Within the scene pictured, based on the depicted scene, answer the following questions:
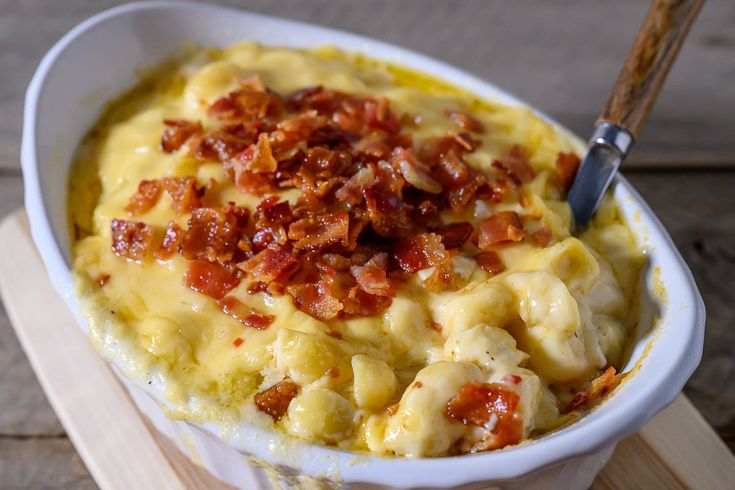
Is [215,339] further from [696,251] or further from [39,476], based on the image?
[696,251]

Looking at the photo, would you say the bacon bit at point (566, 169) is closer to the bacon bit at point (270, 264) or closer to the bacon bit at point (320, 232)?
the bacon bit at point (320, 232)

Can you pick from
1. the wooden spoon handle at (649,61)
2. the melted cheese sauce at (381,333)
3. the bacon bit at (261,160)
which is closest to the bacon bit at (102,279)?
the melted cheese sauce at (381,333)

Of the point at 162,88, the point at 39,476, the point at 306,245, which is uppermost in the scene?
the point at 306,245

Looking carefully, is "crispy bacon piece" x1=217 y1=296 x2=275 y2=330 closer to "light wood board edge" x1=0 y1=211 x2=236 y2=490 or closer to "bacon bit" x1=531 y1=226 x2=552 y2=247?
"light wood board edge" x1=0 y1=211 x2=236 y2=490

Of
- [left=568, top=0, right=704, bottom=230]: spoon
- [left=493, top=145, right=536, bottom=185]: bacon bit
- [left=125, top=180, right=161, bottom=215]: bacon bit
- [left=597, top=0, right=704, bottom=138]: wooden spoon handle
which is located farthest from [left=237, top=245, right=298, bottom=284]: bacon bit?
[left=597, top=0, right=704, bottom=138]: wooden spoon handle

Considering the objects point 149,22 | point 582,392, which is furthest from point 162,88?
point 582,392

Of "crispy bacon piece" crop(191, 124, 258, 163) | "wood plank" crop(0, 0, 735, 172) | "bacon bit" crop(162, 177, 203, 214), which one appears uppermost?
"crispy bacon piece" crop(191, 124, 258, 163)
